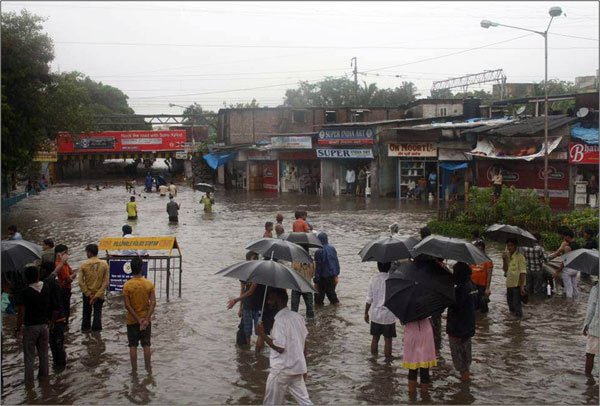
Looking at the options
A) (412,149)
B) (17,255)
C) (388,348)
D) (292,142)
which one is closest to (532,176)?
(412,149)

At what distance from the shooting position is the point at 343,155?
41.1 m

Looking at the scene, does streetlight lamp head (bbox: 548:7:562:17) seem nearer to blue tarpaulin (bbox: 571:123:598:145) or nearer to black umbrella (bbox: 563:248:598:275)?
blue tarpaulin (bbox: 571:123:598:145)

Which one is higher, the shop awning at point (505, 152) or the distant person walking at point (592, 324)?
the shop awning at point (505, 152)

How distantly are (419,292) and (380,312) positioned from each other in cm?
172

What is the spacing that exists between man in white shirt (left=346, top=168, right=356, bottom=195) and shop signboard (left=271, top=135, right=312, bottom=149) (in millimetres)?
3550

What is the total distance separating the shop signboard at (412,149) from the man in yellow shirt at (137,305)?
2908 centimetres

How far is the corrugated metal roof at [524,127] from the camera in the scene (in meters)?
28.5

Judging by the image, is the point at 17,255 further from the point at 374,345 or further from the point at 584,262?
the point at 584,262

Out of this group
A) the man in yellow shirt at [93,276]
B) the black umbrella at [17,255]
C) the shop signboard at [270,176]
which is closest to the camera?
the black umbrella at [17,255]

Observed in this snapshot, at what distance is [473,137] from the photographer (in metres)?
33.3

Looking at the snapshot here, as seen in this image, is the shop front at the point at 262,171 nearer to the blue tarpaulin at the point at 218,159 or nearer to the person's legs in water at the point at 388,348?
the blue tarpaulin at the point at 218,159

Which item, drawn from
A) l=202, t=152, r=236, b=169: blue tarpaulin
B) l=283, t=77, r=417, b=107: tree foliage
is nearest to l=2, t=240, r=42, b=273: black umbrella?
l=202, t=152, r=236, b=169: blue tarpaulin

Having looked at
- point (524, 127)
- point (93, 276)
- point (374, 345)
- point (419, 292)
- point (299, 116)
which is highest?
point (299, 116)

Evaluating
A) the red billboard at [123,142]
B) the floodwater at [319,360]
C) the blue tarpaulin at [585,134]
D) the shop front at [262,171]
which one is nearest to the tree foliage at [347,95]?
the red billboard at [123,142]
